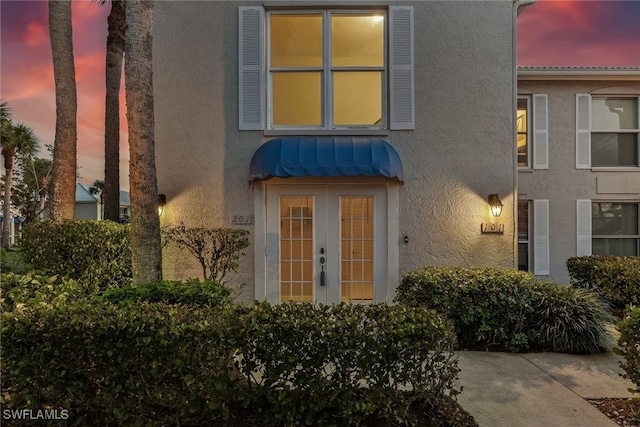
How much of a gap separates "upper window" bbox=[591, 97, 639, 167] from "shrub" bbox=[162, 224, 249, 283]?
9665 millimetres

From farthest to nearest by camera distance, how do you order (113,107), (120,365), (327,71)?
1. (113,107)
2. (327,71)
3. (120,365)

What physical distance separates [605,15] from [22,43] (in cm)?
1311

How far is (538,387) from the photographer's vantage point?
3.76m

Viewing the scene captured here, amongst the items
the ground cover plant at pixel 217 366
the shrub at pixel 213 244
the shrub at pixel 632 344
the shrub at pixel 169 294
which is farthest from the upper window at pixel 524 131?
the shrub at pixel 169 294

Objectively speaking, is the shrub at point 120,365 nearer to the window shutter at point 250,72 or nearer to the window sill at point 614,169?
the window shutter at point 250,72

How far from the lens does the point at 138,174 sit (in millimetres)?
4602

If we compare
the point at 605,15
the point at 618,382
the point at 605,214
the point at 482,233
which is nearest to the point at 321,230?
the point at 482,233

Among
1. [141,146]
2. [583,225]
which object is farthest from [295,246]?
[583,225]

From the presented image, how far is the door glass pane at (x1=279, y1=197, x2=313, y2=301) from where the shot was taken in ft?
21.5

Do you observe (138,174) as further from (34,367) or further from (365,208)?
(365,208)

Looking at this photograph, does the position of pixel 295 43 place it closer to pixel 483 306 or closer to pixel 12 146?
pixel 483 306

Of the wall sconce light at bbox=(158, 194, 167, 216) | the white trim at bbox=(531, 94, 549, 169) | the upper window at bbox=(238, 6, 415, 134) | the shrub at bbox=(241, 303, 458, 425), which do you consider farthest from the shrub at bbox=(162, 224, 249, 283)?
the white trim at bbox=(531, 94, 549, 169)

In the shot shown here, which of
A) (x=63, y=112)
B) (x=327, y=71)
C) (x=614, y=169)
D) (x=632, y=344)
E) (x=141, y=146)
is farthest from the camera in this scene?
(x=614, y=169)

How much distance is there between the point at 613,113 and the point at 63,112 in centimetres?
1325
